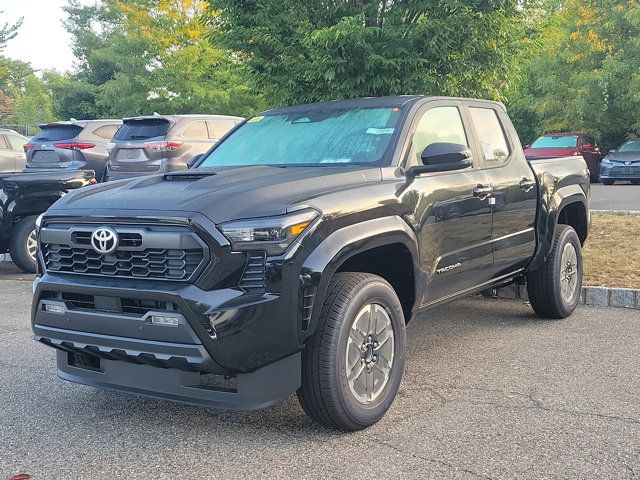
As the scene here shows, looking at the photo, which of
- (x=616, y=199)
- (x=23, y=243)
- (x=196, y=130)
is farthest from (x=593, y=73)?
(x=23, y=243)

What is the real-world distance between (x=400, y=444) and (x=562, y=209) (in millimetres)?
3536

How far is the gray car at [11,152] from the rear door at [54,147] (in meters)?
2.43

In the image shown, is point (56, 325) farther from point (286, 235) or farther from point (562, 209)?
point (562, 209)

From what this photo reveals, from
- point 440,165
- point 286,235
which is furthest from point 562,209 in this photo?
point 286,235

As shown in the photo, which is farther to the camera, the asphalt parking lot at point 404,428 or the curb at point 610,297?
the curb at point 610,297

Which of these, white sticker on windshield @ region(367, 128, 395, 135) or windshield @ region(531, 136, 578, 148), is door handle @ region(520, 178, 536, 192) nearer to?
white sticker on windshield @ region(367, 128, 395, 135)

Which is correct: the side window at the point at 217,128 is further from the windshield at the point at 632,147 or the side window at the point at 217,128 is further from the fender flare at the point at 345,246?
the windshield at the point at 632,147

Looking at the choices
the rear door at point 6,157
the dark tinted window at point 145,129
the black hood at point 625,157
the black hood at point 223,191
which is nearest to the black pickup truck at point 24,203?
the dark tinted window at point 145,129

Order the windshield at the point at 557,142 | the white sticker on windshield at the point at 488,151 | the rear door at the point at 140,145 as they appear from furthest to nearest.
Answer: the windshield at the point at 557,142
the rear door at the point at 140,145
the white sticker on windshield at the point at 488,151

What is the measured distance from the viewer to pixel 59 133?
579 inches

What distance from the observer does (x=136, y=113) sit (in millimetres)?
27469

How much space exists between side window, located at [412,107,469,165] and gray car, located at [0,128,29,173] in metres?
14.0

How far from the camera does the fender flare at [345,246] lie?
11.4 ft

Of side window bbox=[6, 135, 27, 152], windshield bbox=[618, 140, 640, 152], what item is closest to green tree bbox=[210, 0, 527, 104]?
side window bbox=[6, 135, 27, 152]
